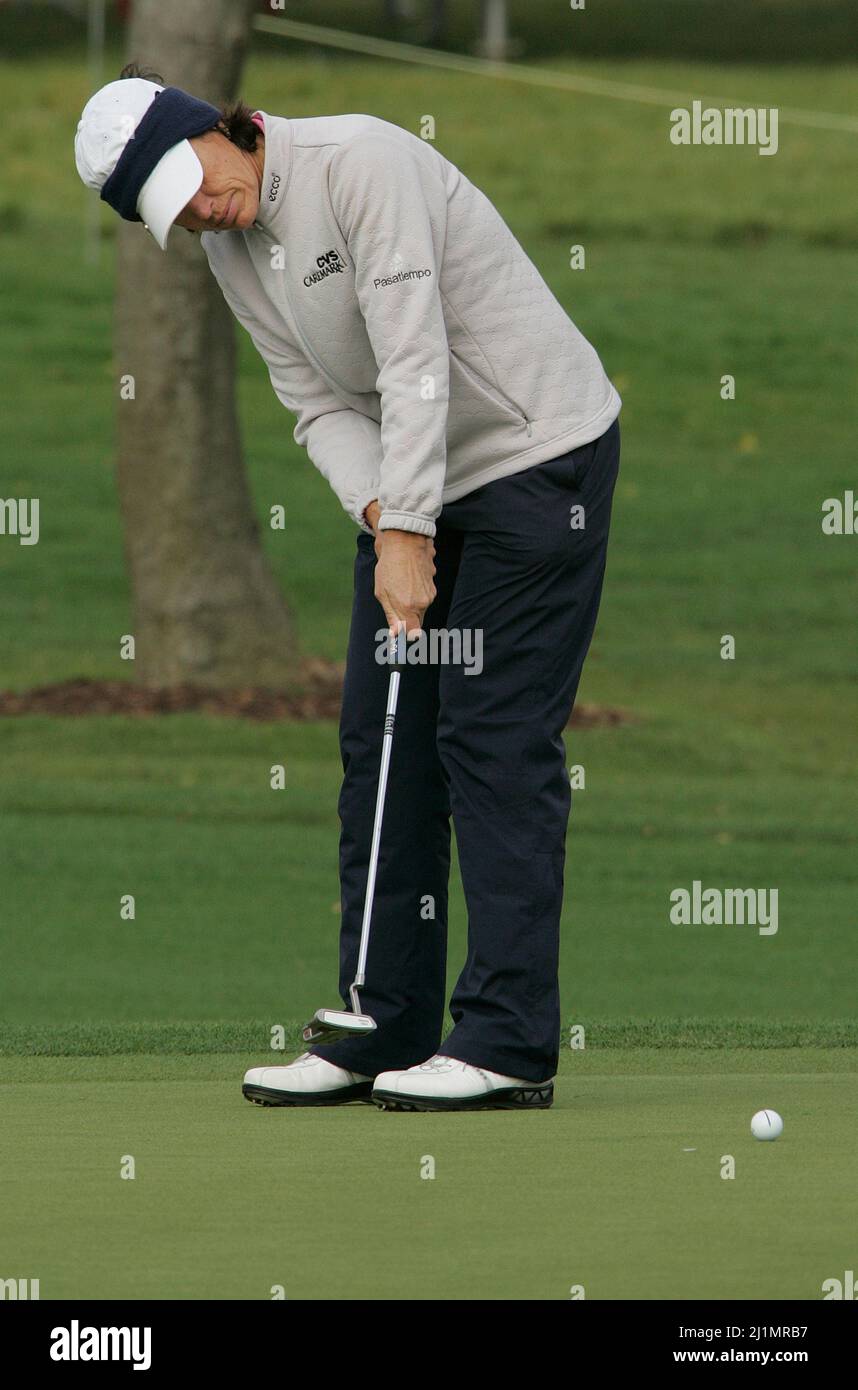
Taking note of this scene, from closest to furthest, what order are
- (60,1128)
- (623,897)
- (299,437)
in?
(60,1128) → (299,437) → (623,897)

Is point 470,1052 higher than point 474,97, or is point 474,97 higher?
point 474,97

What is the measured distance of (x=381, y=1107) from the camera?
550 cm

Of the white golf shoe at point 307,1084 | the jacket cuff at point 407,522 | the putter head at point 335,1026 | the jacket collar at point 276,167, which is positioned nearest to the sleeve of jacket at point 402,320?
the jacket cuff at point 407,522

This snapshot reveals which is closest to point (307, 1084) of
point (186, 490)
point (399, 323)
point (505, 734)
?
point (505, 734)

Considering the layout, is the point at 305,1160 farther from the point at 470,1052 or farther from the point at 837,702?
the point at 837,702

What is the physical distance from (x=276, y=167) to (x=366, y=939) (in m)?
1.60

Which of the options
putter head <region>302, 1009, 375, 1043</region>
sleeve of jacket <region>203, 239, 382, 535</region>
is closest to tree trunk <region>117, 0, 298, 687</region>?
sleeve of jacket <region>203, 239, 382, 535</region>

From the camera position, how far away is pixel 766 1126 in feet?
15.8

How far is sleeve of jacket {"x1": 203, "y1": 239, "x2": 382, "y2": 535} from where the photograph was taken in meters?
5.71

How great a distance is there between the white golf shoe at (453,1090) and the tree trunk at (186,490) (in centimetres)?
1093

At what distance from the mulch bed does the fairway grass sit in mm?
10474

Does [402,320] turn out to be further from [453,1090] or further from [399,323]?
[453,1090]

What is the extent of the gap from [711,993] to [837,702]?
363 inches

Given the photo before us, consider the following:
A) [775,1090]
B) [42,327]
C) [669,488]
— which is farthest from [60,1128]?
[42,327]
